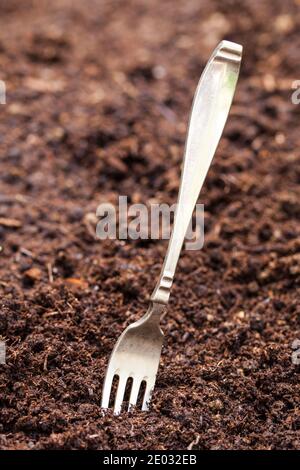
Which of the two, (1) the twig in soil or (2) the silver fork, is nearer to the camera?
(2) the silver fork

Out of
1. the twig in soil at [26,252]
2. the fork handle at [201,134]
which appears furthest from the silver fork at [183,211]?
the twig in soil at [26,252]

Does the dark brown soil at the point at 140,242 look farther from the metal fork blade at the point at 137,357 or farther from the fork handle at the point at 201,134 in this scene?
the fork handle at the point at 201,134

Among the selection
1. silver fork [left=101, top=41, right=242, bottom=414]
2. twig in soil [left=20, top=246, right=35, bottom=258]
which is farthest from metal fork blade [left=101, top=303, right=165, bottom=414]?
twig in soil [left=20, top=246, right=35, bottom=258]

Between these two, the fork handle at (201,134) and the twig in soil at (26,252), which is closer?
the fork handle at (201,134)

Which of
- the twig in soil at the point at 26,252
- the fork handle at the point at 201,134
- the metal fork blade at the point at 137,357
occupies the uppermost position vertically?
the fork handle at the point at 201,134

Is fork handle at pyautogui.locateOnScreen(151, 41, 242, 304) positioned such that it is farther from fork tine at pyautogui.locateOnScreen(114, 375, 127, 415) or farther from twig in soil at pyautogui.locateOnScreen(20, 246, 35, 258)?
twig in soil at pyautogui.locateOnScreen(20, 246, 35, 258)
